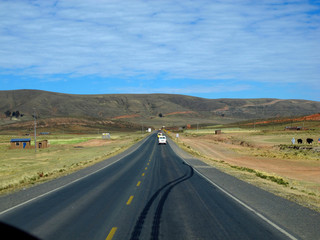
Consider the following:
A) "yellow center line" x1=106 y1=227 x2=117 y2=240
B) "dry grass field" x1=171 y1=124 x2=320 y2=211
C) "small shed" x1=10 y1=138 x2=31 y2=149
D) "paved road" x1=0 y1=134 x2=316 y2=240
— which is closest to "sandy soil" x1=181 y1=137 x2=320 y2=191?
"dry grass field" x1=171 y1=124 x2=320 y2=211

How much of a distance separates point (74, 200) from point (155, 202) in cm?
341


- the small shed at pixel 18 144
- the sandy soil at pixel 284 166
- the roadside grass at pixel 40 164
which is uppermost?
the small shed at pixel 18 144

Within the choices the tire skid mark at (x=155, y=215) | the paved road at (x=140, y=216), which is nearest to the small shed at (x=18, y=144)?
the paved road at (x=140, y=216)

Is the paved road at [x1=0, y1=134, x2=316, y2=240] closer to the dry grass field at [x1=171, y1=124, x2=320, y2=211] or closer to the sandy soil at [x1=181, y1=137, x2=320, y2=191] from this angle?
the dry grass field at [x1=171, y1=124, x2=320, y2=211]

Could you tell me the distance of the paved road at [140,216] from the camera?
891 cm

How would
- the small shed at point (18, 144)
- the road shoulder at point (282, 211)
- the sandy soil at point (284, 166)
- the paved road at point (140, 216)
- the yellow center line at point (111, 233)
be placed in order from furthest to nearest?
1. the small shed at point (18, 144)
2. the sandy soil at point (284, 166)
3. the road shoulder at point (282, 211)
4. the paved road at point (140, 216)
5. the yellow center line at point (111, 233)

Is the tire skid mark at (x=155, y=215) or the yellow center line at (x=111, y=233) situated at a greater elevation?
the yellow center line at (x=111, y=233)

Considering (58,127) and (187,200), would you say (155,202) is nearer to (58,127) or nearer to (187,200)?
(187,200)

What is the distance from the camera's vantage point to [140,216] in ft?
35.5

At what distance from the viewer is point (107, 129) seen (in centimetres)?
18512

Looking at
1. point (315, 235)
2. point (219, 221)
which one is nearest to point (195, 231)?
point (219, 221)

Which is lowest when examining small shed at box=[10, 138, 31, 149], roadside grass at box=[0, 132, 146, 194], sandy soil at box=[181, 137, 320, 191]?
sandy soil at box=[181, 137, 320, 191]

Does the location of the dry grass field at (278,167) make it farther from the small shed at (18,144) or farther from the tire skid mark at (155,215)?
the small shed at (18,144)

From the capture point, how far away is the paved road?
8.91m
